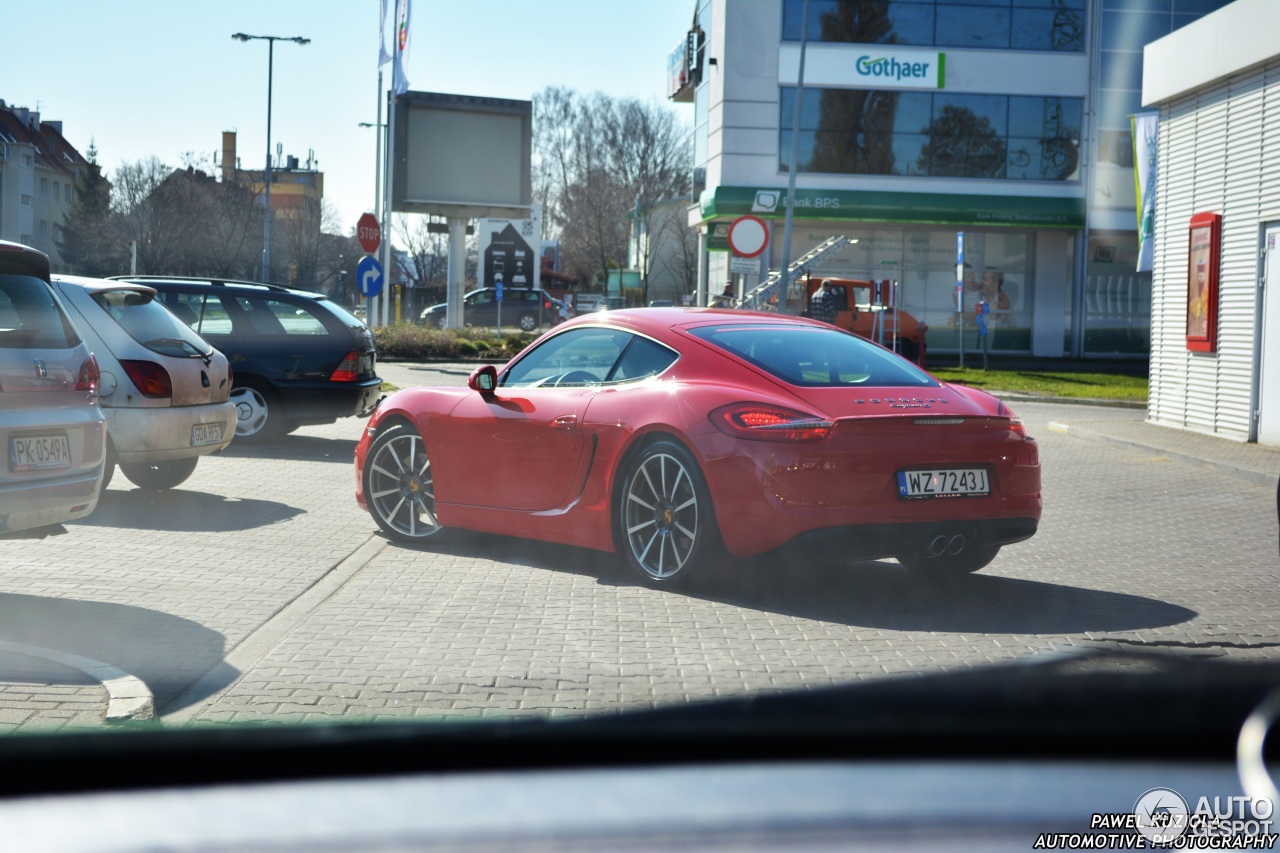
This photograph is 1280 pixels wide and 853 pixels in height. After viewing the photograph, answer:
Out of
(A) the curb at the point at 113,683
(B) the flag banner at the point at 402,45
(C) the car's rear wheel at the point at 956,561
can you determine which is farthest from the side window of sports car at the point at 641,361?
(B) the flag banner at the point at 402,45

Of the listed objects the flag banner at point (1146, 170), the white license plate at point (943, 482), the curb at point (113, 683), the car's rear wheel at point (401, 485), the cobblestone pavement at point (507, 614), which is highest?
the flag banner at point (1146, 170)

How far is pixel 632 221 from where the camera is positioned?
8500 cm

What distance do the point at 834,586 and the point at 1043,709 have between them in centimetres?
621

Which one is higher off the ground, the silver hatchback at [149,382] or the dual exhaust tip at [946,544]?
the silver hatchback at [149,382]

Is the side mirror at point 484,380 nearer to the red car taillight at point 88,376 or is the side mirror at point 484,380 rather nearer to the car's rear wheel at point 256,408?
the red car taillight at point 88,376

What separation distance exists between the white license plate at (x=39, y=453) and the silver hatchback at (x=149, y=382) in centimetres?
349

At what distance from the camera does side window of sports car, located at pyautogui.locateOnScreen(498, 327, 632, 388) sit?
7.77 meters

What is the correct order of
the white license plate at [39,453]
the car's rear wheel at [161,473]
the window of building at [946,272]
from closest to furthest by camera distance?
the white license plate at [39,453], the car's rear wheel at [161,473], the window of building at [946,272]

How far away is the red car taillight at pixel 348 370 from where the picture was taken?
50.4 feet

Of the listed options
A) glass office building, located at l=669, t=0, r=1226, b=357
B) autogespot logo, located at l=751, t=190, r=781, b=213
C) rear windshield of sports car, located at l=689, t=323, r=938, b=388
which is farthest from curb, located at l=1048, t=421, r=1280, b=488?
glass office building, located at l=669, t=0, r=1226, b=357

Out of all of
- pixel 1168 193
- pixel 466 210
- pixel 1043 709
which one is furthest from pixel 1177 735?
pixel 466 210

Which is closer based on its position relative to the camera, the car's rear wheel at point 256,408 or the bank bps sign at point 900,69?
the car's rear wheel at point 256,408

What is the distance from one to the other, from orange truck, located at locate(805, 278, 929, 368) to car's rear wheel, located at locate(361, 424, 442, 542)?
24721 millimetres

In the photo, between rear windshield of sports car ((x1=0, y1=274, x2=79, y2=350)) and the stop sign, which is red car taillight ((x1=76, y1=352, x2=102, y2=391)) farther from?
the stop sign
